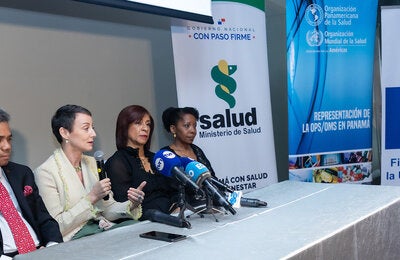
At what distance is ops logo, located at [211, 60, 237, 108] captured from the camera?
11.8 ft

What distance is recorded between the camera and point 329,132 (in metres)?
3.96

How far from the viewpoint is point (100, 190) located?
2371 millimetres

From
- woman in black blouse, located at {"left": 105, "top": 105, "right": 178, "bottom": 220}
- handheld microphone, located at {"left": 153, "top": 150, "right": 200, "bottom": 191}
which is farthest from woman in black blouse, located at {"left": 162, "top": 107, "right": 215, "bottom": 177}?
handheld microphone, located at {"left": 153, "top": 150, "right": 200, "bottom": 191}

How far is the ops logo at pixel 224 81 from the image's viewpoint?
360 centimetres

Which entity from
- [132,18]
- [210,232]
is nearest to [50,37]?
[132,18]

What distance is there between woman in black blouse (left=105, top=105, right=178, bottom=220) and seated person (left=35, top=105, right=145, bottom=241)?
14cm

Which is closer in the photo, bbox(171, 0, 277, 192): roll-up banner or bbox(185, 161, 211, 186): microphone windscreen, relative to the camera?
bbox(185, 161, 211, 186): microphone windscreen

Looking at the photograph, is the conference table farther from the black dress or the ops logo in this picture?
the ops logo

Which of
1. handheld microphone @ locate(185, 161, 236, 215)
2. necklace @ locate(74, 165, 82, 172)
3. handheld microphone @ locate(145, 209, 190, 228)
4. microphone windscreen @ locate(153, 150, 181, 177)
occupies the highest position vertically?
microphone windscreen @ locate(153, 150, 181, 177)

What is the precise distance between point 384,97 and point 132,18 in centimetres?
223

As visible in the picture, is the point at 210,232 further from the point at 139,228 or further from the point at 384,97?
the point at 384,97

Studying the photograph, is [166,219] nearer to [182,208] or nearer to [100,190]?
[182,208]

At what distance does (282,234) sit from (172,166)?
1.58ft

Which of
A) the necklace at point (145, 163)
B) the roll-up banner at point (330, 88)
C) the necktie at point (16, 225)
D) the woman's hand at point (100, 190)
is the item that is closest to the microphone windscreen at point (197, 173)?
the woman's hand at point (100, 190)
